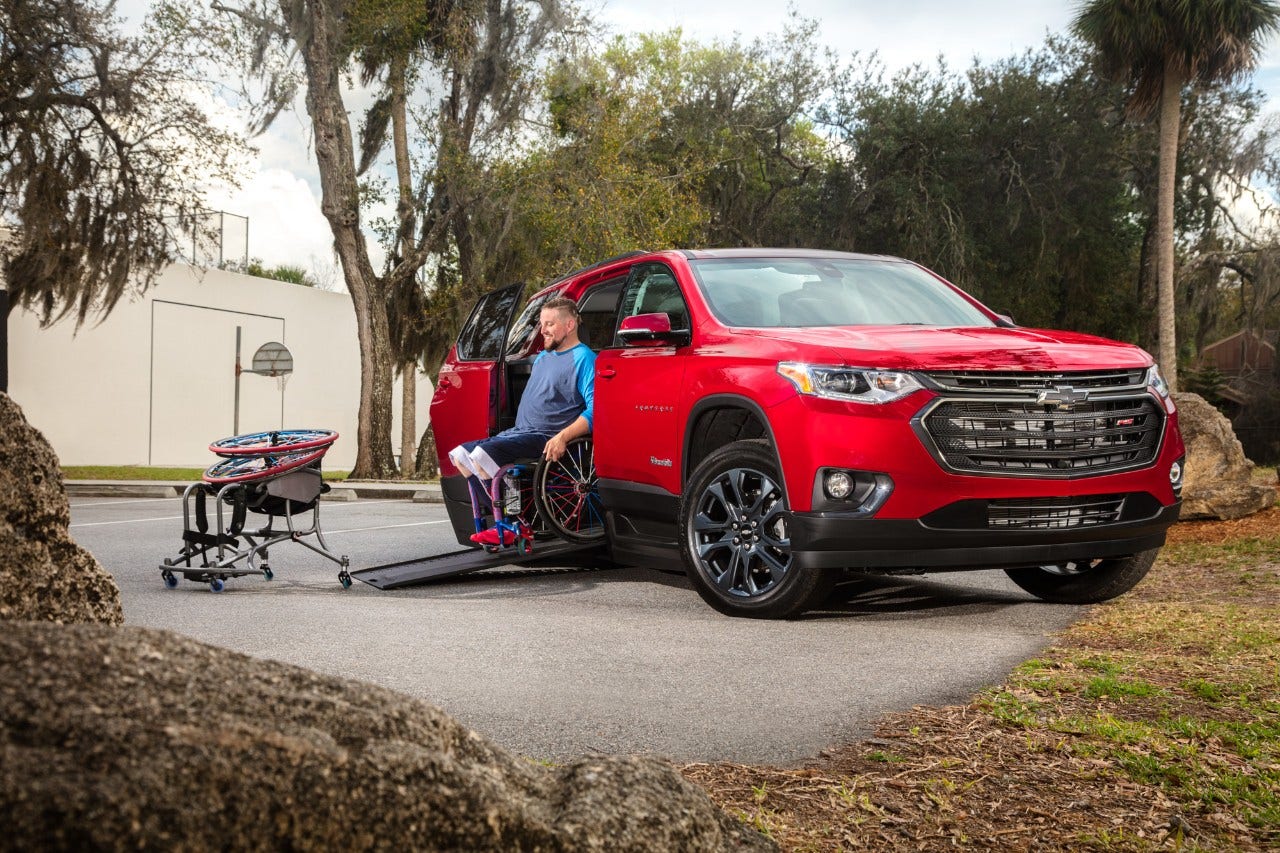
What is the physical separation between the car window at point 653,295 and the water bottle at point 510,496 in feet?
3.84

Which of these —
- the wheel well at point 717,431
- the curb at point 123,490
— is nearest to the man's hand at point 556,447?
the wheel well at point 717,431

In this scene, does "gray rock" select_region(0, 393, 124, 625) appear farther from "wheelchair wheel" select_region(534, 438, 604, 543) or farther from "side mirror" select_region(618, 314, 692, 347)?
"wheelchair wheel" select_region(534, 438, 604, 543)

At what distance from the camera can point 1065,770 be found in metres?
3.96

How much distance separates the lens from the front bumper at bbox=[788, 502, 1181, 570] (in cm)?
653

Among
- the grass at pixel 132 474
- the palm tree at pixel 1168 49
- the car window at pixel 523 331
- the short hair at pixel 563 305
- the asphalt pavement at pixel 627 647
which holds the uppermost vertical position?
the palm tree at pixel 1168 49

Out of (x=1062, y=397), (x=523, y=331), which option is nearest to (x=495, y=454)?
(x=523, y=331)

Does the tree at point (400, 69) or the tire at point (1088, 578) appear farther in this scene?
the tree at point (400, 69)

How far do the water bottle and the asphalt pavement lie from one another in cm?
53

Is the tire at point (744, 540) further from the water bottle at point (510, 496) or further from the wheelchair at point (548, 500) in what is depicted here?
the water bottle at point (510, 496)

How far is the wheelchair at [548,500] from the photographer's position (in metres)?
8.74

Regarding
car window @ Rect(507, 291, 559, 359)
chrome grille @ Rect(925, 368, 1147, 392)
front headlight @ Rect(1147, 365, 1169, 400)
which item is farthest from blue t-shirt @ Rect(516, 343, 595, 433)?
front headlight @ Rect(1147, 365, 1169, 400)

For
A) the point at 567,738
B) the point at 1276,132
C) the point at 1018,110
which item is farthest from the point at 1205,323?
the point at 567,738

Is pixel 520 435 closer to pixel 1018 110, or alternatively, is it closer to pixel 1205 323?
pixel 1018 110

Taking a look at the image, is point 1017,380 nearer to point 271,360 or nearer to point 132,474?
point 132,474
